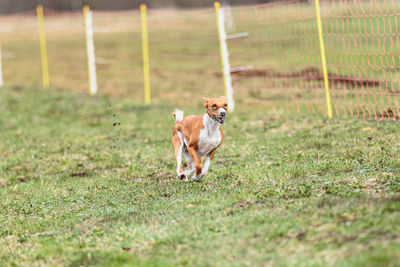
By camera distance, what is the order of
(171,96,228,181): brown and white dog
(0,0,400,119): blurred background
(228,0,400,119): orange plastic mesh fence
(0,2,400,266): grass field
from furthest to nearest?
(0,0,400,119): blurred background → (228,0,400,119): orange plastic mesh fence → (171,96,228,181): brown and white dog → (0,2,400,266): grass field

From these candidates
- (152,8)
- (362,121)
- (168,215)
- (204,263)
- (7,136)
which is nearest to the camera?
(204,263)

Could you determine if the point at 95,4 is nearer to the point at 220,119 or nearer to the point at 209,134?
the point at 209,134

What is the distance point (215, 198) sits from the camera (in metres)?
8.34

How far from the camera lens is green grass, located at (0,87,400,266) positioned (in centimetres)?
613

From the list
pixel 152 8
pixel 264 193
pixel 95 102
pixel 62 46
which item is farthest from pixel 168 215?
pixel 152 8

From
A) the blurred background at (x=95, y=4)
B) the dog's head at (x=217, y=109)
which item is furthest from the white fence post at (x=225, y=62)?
the blurred background at (x=95, y=4)

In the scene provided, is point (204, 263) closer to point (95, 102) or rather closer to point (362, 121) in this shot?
point (362, 121)

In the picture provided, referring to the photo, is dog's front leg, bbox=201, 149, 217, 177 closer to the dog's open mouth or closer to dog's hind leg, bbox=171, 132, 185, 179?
dog's hind leg, bbox=171, 132, 185, 179

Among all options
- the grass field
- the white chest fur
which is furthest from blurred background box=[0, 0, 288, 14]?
the white chest fur

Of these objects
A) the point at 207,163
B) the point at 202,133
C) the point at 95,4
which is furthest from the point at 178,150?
the point at 95,4

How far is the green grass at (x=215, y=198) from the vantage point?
6129mm

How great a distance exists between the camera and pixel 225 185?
9.27 metres

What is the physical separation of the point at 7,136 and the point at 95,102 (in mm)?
4504

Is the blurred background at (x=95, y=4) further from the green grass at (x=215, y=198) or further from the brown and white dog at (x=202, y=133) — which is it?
the brown and white dog at (x=202, y=133)
